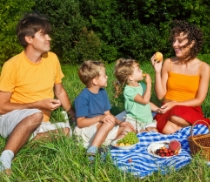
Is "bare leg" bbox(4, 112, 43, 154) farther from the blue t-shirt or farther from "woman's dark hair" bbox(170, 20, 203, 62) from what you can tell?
"woman's dark hair" bbox(170, 20, 203, 62)

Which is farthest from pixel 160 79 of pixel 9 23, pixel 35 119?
Result: pixel 9 23

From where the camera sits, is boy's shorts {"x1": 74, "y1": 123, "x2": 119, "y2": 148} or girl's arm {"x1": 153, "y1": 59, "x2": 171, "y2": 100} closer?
boy's shorts {"x1": 74, "y1": 123, "x2": 119, "y2": 148}

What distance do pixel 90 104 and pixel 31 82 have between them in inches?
27.7

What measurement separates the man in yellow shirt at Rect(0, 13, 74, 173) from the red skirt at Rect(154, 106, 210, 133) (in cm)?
114

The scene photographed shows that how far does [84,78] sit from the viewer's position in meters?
5.35

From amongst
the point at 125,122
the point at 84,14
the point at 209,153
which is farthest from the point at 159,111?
the point at 84,14

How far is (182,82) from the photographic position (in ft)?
18.8

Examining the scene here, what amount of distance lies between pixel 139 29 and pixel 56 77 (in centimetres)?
1259

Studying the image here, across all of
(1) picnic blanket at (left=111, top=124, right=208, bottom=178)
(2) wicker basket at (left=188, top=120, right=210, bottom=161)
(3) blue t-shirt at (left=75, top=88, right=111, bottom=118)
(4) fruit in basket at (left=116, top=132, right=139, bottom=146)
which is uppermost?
(3) blue t-shirt at (left=75, top=88, right=111, bottom=118)

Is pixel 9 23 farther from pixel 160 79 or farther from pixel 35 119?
pixel 35 119

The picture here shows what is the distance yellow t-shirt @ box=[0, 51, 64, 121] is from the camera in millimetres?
5105

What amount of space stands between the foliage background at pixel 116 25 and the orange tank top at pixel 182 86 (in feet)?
37.5

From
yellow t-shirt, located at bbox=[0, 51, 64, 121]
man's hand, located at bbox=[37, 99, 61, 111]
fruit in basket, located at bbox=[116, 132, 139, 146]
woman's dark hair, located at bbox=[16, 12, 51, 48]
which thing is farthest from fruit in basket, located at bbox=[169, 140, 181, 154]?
woman's dark hair, located at bbox=[16, 12, 51, 48]

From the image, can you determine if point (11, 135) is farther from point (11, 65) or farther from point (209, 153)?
point (209, 153)
